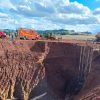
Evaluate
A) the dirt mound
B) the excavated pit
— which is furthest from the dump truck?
the dirt mound

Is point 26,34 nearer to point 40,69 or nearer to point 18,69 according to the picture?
point 40,69

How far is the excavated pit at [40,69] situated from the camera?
116ft

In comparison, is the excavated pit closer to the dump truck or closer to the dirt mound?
the dirt mound

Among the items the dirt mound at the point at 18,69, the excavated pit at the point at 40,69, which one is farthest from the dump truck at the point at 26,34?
the dirt mound at the point at 18,69

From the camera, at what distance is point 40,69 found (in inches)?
1513

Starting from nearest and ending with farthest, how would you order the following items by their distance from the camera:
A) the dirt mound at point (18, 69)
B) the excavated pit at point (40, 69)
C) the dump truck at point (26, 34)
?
the dirt mound at point (18, 69) < the excavated pit at point (40, 69) < the dump truck at point (26, 34)

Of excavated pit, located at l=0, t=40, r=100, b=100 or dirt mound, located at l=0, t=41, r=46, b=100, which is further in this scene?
excavated pit, located at l=0, t=40, r=100, b=100

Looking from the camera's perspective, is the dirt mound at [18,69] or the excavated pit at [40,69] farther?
the excavated pit at [40,69]

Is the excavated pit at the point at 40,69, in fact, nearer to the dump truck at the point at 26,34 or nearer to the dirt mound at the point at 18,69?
the dirt mound at the point at 18,69

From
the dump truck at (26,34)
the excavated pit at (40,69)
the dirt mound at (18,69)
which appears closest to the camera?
the dirt mound at (18,69)

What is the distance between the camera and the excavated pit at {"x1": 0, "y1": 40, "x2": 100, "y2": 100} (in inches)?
1394

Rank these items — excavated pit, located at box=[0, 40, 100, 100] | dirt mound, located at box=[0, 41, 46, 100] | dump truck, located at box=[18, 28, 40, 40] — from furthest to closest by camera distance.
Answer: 1. dump truck, located at box=[18, 28, 40, 40]
2. excavated pit, located at box=[0, 40, 100, 100]
3. dirt mound, located at box=[0, 41, 46, 100]

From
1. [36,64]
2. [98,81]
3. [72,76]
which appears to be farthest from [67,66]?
[98,81]

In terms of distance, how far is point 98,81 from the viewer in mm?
32125
